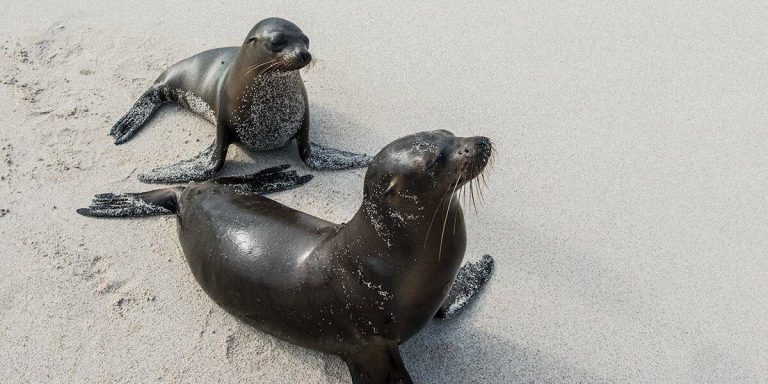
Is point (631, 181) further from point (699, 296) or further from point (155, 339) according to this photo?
point (155, 339)

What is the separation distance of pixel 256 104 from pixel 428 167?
6.75 feet

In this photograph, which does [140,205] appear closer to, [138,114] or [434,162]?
[138,114]

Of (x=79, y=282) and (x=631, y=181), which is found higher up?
(x=631, y=181)

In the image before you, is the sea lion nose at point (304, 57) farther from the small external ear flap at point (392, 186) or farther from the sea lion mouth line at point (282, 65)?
the small external ear flap at point (392, 186)

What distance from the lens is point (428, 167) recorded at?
2857 mm

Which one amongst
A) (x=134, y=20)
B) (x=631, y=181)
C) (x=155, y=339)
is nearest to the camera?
(x=155, y=339)

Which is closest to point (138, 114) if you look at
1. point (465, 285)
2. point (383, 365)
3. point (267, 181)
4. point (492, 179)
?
point (267, 181)

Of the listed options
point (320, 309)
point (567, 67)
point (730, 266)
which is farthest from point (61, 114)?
point (730, 266)

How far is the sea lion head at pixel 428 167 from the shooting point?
2.86 metres

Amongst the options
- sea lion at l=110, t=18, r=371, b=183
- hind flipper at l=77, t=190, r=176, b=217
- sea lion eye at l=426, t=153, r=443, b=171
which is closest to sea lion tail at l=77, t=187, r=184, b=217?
hind flipper at l=77, t=190, r=176, b=217

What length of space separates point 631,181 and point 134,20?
13.2 ft

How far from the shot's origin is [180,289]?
12.7 ft

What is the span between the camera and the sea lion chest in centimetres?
460

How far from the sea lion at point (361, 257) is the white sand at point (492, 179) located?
0.25 m
